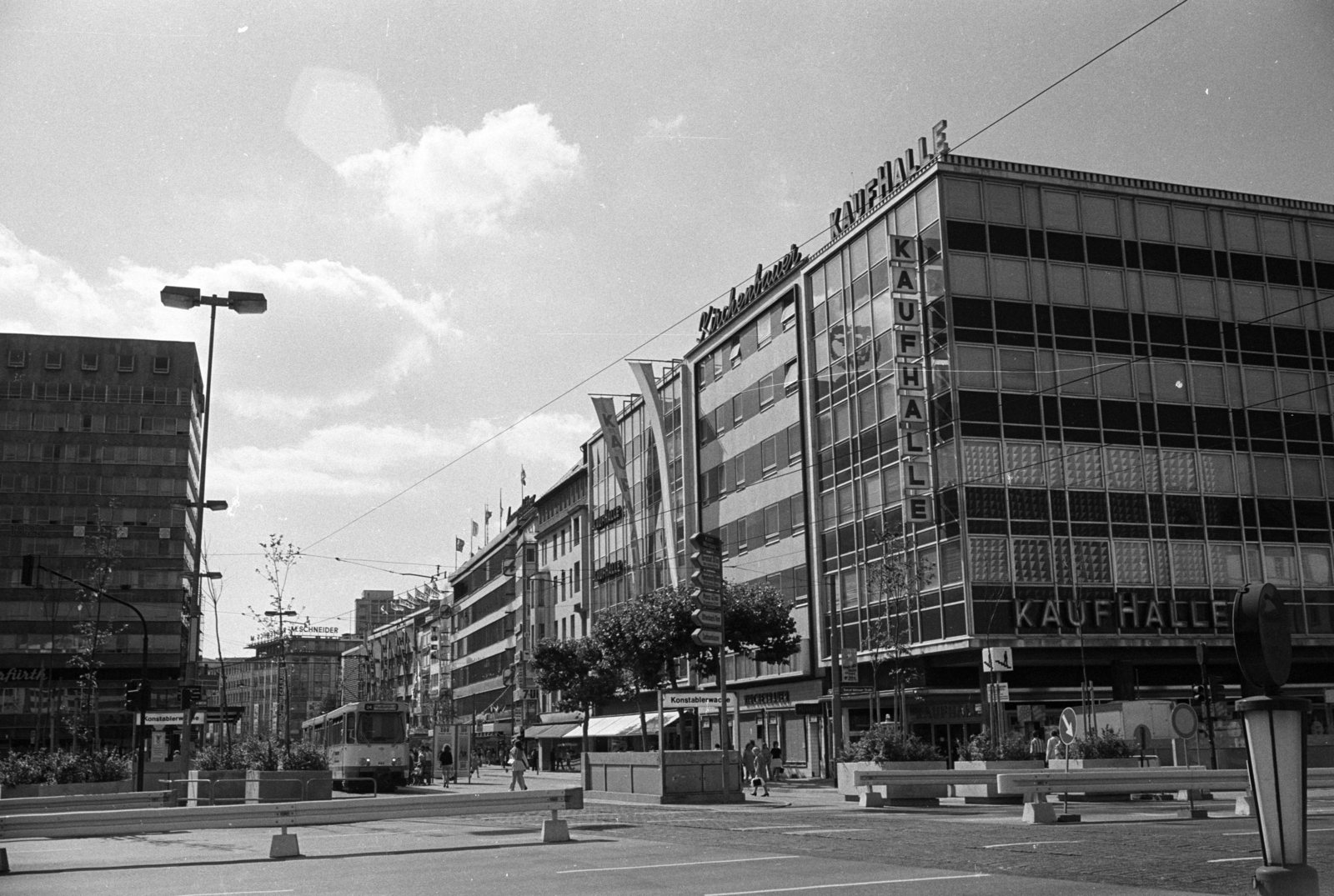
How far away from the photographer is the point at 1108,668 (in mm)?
44500

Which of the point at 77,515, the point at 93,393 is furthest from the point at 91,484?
the point at 93,393

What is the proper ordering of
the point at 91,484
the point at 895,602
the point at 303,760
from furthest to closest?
the point at 91,484, the point at 895,602, the point at 303,760

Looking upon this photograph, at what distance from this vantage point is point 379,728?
47844 millimetres

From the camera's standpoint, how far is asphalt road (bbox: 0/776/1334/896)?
12.9 meters

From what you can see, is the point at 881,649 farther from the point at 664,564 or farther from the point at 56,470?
the point at 56,470

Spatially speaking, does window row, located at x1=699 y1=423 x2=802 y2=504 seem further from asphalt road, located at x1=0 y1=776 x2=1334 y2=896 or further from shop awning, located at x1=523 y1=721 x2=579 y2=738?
asphalt road, located at x1=0 y1=776 x2=1334 y2=896

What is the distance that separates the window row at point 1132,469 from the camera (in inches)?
1715

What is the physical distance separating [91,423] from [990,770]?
88.5 m

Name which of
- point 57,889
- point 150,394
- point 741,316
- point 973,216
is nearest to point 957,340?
point 973,216

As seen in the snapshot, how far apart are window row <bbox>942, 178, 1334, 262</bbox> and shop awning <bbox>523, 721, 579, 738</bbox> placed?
4195 cm

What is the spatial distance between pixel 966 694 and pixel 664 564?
917 inches

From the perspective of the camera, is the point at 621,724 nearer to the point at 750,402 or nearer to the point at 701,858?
the point at 750,402

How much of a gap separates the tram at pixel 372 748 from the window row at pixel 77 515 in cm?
5639

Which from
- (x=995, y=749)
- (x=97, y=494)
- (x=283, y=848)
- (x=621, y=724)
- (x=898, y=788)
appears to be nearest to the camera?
(x=283, y=848)
